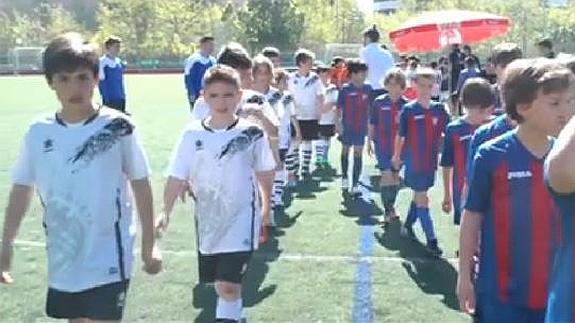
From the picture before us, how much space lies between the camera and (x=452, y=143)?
21.2ft

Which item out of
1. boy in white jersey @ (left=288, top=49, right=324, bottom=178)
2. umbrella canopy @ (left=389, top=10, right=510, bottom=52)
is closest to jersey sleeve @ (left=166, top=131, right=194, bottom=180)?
boy in white jersey @ (left=288, top=49, right=324, bottom=178)

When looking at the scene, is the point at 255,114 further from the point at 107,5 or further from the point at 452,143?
the point at 107,5

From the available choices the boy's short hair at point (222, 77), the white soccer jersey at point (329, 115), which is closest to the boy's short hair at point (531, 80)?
the boy's short hair at point (222, 77)

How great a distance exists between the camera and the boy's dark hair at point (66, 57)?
3.85 m

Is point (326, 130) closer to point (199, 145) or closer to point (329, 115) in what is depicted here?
point (329, 115)

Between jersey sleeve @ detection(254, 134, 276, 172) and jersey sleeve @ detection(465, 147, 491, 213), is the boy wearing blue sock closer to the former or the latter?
jersey sleeve @ detection(254, 134, 276, 172)

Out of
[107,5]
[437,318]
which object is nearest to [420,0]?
[107,5]

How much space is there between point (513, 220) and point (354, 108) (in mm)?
7930

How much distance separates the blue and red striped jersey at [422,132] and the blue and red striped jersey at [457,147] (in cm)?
141

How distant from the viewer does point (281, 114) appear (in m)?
10.1

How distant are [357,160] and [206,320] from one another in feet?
18.2

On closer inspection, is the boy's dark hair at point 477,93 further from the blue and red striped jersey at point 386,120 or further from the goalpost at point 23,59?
the goalpost at point 23,59

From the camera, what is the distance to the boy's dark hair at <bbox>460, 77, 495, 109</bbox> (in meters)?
6.11

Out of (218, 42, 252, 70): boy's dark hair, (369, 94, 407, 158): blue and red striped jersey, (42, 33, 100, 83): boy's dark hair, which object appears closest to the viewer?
(42, 33, 100, 83): boy's dark hair
